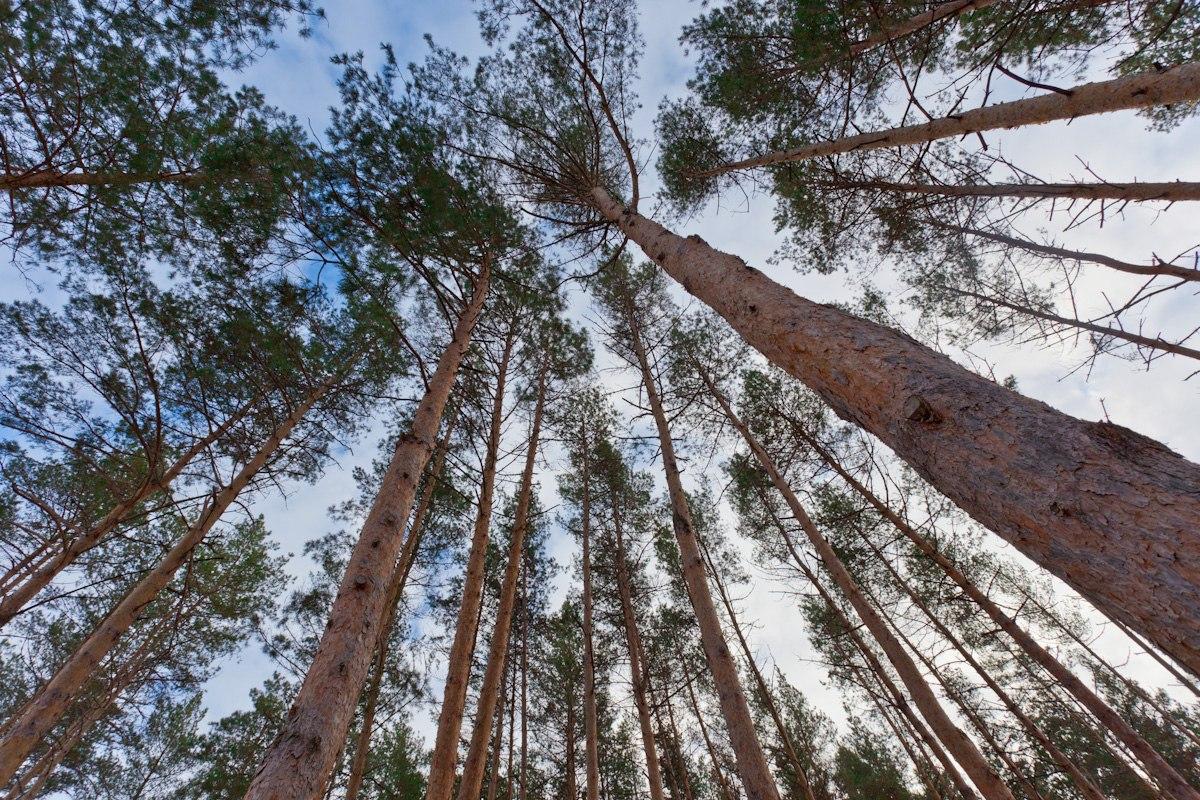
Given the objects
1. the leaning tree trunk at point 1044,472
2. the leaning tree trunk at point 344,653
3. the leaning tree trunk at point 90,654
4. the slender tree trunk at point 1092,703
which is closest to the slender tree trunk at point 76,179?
the leaning tree trunk at point 90,654

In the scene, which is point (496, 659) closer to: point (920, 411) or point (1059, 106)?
point (920, 411)

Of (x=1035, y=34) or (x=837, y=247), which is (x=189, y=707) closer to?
(x=837, y=247)

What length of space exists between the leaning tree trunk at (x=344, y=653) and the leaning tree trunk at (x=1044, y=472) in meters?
2.85

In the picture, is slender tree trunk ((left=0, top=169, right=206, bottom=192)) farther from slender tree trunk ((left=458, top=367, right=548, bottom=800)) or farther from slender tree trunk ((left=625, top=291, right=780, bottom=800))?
slender tree trunk ((left=625, top=291, right=780, bottom=800))

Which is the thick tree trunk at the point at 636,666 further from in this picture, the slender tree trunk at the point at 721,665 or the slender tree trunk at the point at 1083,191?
the slender tree trunk at the point at 1083,191

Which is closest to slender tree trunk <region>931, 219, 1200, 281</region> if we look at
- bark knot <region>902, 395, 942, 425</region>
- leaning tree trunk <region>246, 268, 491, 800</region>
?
bark knot <region>902, 395, 942, 425</region>

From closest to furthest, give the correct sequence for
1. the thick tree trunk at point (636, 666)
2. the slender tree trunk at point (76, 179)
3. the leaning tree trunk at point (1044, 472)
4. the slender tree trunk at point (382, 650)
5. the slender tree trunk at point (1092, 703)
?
1. the leaning tree trunk at point (1044, 472)
2. the slender tree trunk at point (76, 179)
3. the slender tree trunk at point (1092, 703)
4. the thick tree trunk at point (636, 666)
5. the slender tree trunk at point (382, 650)

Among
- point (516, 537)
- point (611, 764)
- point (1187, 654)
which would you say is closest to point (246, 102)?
point (516, 537)

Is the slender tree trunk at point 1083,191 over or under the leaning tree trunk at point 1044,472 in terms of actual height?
over

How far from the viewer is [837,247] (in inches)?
303

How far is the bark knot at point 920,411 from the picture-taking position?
1.36m

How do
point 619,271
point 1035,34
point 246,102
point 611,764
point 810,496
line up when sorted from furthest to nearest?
point 611,764 < point 619,271 < point 810,496 < point 1035,34 < point 246,102

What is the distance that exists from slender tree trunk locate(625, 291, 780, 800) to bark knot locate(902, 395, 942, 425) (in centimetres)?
376

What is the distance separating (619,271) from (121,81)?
7742 mm
